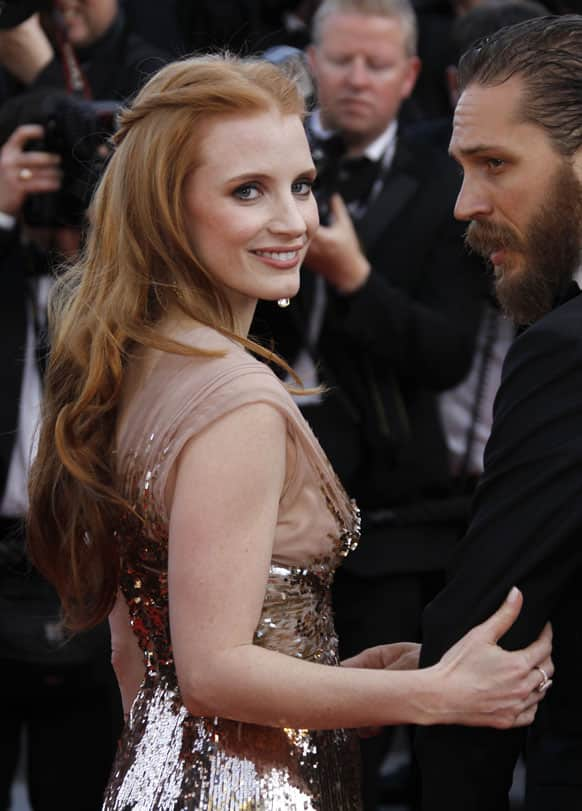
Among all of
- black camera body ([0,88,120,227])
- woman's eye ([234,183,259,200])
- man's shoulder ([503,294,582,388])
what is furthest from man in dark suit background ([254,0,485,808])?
man's shoulder ([503,294,582,388])

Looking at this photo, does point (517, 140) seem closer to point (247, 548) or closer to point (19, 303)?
point (247, 548)

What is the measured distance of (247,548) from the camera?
85.6 inches

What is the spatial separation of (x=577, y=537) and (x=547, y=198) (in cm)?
62

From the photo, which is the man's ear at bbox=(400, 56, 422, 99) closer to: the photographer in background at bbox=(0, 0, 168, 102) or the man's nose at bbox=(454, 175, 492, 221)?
the photographer in background at bbox=(0, 0, 168, 102)

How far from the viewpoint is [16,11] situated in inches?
161

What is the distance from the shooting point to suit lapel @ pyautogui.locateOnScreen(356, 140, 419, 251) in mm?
4180

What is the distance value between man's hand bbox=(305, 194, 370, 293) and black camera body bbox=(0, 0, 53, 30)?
41.2 inches

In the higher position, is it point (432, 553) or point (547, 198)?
point (547, 198)

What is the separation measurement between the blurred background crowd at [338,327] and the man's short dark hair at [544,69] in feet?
3.67

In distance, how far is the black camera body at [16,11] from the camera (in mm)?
4082

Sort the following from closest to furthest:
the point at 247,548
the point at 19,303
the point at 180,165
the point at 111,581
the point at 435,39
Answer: the point at 247,548 < the point at 180,165 < the point at 111,581 < the point at 19,303 < the point at 435,39

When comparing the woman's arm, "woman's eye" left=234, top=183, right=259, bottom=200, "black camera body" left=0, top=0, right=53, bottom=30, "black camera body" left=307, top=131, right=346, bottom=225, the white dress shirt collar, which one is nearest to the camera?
the woman's arm

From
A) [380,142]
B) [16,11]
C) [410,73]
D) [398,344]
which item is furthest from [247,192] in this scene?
[410,73]

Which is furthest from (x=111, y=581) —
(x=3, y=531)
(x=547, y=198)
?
(x=3, y=531)
